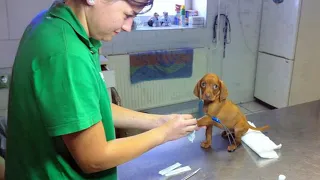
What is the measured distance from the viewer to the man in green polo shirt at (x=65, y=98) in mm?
614

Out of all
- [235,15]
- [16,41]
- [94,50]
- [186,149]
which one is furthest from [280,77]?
[94,50]

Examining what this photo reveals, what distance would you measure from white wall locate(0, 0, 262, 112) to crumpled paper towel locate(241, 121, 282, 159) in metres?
1.78

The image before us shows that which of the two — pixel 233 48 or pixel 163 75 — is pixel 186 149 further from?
pixel 233 48

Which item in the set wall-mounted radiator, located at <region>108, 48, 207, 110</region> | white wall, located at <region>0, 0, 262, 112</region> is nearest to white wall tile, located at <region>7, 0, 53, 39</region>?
white wall, located at <region>0, 0, 262, 112</region>

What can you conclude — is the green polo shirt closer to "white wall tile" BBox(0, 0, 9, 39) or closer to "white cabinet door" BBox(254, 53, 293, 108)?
"white wall tile" BBox(0, 0, 9, 39)

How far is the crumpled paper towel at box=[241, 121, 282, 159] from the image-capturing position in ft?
4.16

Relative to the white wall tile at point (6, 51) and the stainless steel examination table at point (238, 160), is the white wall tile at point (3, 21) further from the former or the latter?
the stainless steel examination table at point (238, 160)

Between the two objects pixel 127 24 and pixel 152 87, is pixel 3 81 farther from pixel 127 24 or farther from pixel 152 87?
pixel 127 24

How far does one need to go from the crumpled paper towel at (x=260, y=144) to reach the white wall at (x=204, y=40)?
5.83ft

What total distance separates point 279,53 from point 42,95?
316cm

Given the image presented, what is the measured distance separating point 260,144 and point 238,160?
5.2 inches

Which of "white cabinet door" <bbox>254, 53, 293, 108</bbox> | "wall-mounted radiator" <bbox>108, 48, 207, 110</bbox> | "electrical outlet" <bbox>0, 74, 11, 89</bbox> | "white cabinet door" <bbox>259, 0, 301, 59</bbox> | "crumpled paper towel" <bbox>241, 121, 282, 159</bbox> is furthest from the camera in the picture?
"white cabinet door" <bbox>254, 53, 293, 108</bbox>

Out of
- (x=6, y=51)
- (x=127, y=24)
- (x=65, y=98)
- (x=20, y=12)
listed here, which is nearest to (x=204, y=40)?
(x=20, y=12)

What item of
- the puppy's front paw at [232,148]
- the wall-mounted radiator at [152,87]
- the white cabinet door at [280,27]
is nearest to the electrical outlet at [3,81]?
the wall-mounted radiator at [152,87]
